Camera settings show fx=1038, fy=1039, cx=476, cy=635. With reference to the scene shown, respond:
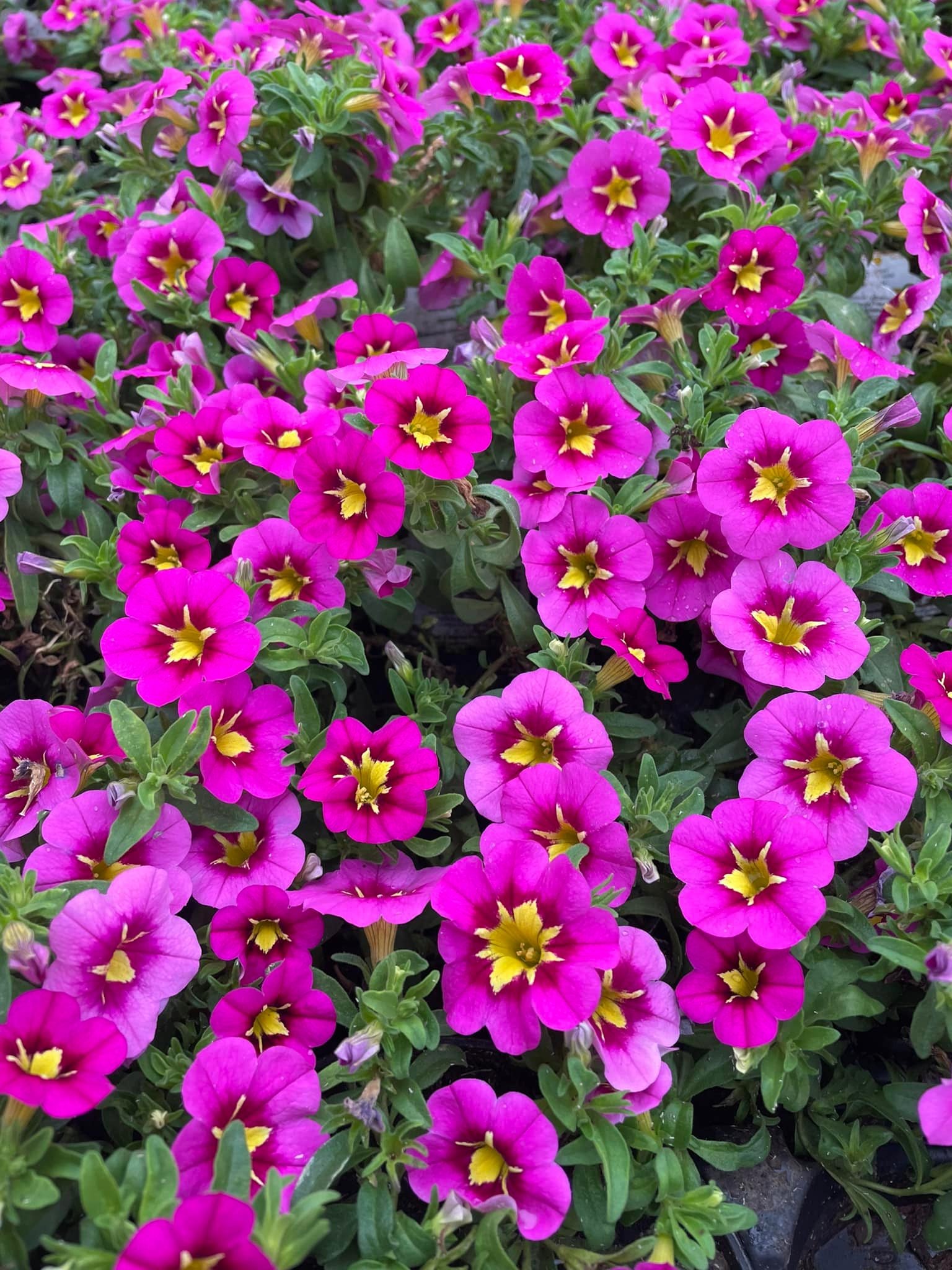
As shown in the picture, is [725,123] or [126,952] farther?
[725,123]

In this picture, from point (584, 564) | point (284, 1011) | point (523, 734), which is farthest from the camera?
point (584, 564)

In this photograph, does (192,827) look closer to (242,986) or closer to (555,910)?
(242,986)

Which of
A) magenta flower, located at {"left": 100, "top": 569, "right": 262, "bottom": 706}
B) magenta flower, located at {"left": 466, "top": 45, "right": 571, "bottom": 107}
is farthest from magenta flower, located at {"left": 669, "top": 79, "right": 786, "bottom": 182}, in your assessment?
magenta flower, located at {"left": 100, "top": 569, "right": 262, "bottom": 706}

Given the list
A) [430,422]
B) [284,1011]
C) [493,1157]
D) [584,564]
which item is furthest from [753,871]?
[430,422]

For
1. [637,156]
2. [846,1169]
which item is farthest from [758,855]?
[637,156]

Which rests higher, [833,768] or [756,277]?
[756,277]

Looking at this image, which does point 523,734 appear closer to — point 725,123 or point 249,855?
point 249,855

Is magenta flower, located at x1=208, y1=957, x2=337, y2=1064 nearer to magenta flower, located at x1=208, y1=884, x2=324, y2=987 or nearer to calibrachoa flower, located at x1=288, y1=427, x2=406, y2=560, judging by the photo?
magenta flower, located at x1=208, y1=884, x2=324, y2=987
